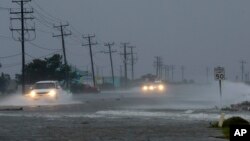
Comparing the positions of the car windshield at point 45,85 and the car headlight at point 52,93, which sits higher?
the car windshield at point 45,85

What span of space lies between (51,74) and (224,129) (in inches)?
3559

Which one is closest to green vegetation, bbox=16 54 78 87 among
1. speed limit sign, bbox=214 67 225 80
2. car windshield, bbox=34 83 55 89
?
car windshield, bbox=34 83 55 89

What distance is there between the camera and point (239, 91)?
274 ft

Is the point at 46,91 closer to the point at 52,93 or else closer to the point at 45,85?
the point at 52,93

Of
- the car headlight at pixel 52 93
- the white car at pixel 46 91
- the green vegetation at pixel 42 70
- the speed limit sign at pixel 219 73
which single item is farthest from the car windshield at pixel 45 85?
the green vegetation at pixel 42 70

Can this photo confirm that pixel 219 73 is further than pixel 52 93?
No

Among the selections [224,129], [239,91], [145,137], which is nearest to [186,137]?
[145,137]

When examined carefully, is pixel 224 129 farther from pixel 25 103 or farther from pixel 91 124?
pixel 25 103

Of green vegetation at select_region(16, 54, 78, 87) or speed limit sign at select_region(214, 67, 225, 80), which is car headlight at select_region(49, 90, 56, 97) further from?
green vegetation at select_region(16, 54, 78, 87)

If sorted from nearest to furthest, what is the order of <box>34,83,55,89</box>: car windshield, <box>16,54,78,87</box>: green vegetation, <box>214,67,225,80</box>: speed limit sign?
1. <box>214,67,225,80</box>: speed limit sign
2. <box>34,83,55,89</box>: car windshield
3. <box>16,54,78,87</box>: green vegetation

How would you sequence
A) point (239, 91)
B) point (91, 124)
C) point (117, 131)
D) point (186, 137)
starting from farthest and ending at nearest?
point (239, 91), point (91, 124), point (117, 131), point (186, 137)

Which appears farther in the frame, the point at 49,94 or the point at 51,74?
the point at 51,74

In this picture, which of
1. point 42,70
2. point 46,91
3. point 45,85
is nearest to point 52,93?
point 46,91

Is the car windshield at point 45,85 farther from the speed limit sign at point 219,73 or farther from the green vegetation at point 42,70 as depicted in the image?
the green vegetation at point 42,70
